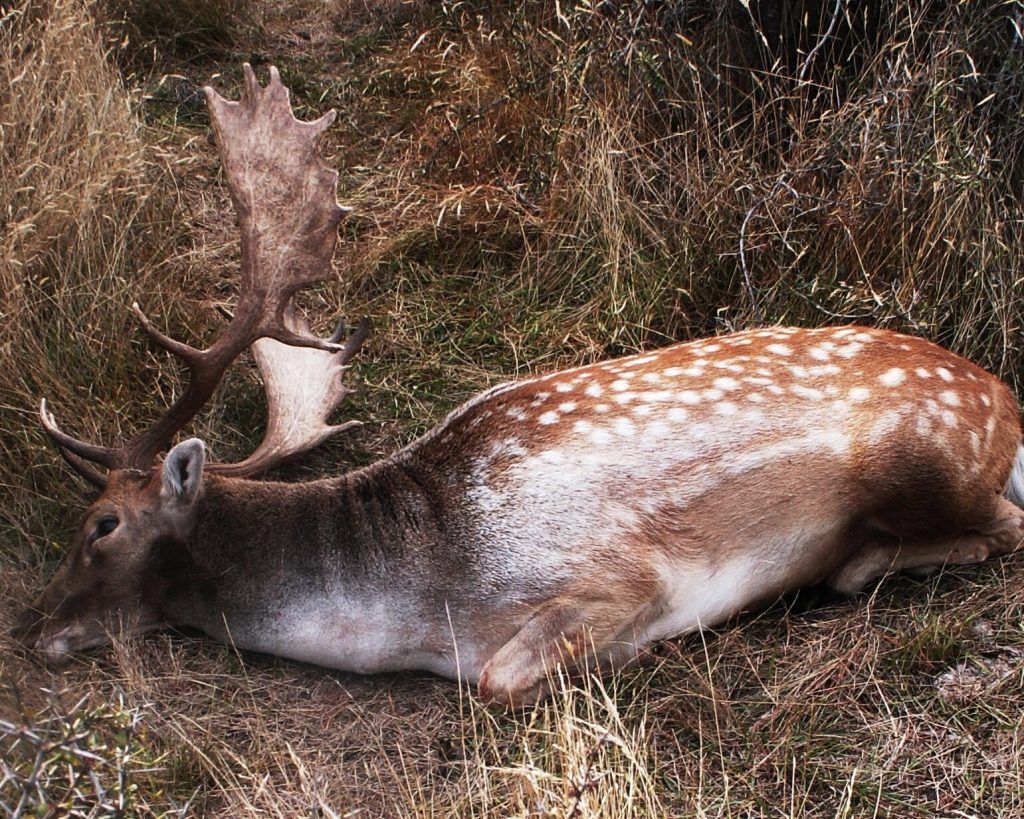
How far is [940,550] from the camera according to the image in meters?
4.12

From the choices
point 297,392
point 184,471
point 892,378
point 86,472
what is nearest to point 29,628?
point 86,472

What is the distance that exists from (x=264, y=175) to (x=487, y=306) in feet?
4.37

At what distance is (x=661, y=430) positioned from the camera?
3947 millimetres

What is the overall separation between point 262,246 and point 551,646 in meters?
1.60

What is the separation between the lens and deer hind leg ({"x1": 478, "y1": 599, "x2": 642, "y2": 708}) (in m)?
3.68

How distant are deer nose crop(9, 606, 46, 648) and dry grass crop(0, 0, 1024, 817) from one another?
70mm

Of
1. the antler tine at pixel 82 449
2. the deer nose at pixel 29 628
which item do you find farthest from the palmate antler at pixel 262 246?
the deer nose at pixel 29 628

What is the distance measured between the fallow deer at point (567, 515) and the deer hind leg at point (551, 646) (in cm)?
1

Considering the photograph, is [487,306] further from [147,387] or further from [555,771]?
[555,771]

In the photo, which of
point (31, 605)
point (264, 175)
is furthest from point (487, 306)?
point (31, 605)

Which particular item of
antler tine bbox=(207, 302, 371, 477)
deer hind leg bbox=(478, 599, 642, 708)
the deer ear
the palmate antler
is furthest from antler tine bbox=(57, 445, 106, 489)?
deer hind leg bbox=(478, 599, 642, 708)

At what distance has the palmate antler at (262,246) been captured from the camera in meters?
4.06

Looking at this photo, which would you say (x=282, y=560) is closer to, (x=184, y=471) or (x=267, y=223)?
(x=184, y=471)

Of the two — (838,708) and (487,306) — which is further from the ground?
(487,306)
